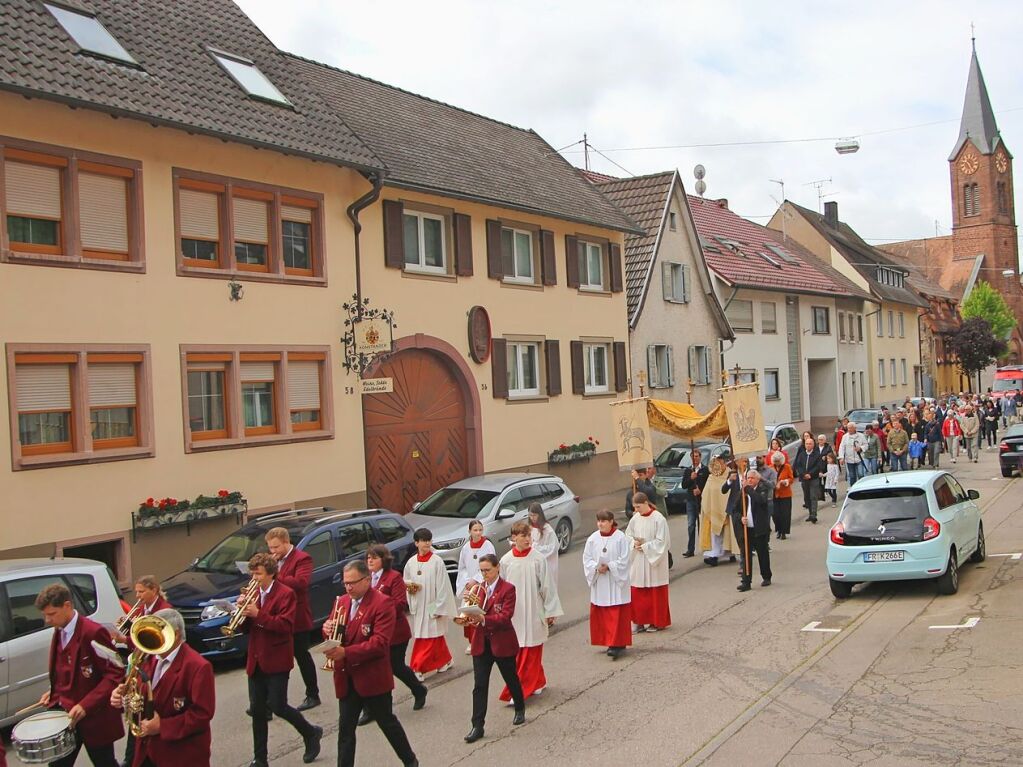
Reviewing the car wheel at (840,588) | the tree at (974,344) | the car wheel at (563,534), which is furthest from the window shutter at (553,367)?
the tree at (974,344)

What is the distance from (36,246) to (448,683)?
27.4 feet

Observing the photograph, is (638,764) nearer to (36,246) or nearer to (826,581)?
(826,581)

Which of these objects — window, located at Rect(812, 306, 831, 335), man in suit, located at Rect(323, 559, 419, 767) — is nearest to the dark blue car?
man in suit, located at Rect(323, 559, 419, 767)

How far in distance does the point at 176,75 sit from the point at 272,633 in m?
11.1

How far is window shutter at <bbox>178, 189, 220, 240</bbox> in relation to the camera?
1583cm

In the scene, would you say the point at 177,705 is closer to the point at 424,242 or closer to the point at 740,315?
the point at 424,242

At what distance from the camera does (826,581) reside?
14.5 meters

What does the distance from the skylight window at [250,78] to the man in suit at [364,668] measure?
39.9ft

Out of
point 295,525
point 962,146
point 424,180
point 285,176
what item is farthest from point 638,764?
point 962,146

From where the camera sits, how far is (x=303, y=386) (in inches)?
702

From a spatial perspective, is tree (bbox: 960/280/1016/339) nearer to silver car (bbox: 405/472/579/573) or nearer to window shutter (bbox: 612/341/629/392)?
window shutter (bbox: 612/341/629/392)

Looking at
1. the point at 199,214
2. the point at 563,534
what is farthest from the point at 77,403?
the point at 563,534

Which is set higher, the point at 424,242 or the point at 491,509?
the point at 424,242

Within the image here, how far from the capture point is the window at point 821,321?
4319 centimetres
